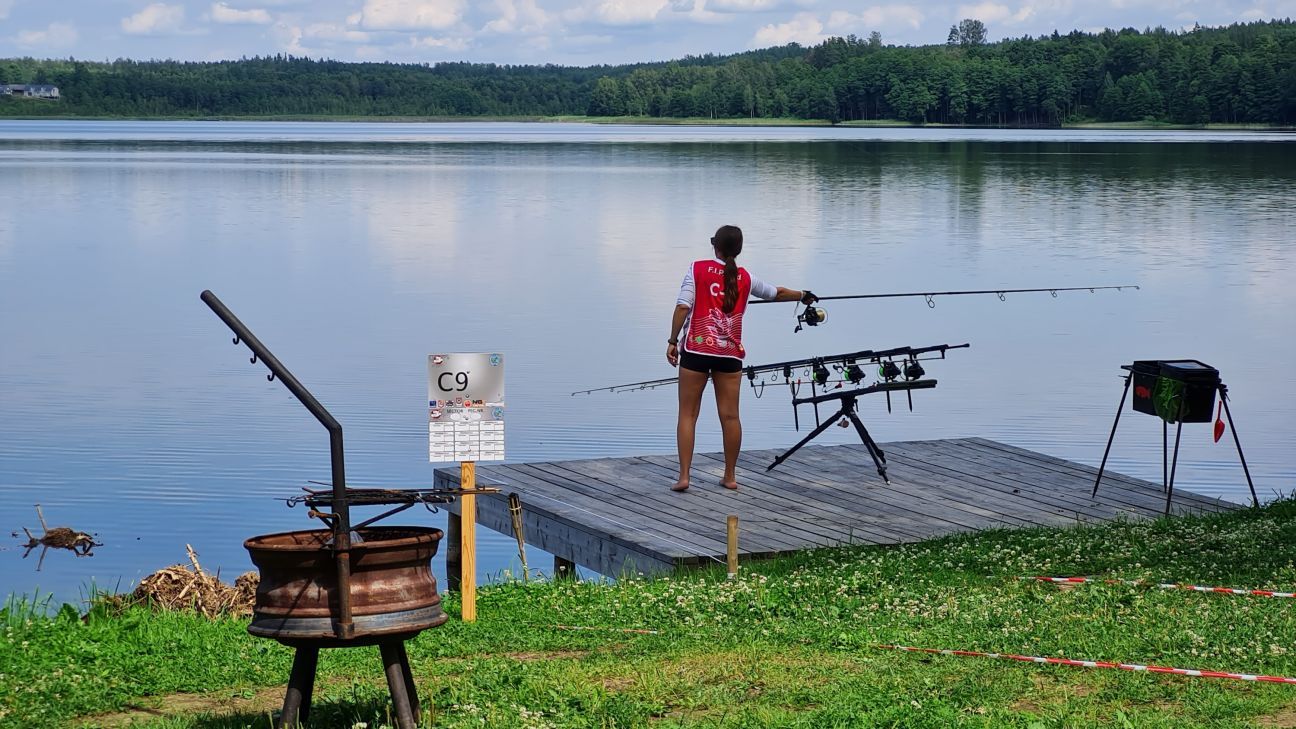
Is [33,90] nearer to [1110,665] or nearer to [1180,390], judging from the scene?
[1180,390]

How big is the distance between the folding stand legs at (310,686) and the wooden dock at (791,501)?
12.9 ft

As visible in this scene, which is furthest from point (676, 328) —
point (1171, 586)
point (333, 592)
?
point (333, 592)

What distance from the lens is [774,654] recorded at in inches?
282

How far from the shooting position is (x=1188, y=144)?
323ft

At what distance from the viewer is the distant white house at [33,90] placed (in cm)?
18012

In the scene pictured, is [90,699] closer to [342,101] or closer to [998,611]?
[998,611]

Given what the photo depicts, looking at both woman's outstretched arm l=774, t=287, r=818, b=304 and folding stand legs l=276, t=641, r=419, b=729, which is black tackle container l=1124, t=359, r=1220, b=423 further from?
folding stand legs l=276, t=641, r=419, b=729

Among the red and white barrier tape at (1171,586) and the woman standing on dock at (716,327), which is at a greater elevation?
the woman standing on dock at (716,327)

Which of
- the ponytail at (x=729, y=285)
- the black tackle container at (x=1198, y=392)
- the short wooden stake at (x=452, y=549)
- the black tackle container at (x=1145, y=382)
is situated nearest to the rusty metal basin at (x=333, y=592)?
Result: the ponytail at (x=729, y=285)

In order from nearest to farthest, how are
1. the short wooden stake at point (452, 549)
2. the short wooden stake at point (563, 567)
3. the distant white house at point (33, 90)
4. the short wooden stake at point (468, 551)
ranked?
1. the short wooden stake at point (468, 551)
2. the short wooden stake at point (563, 567)
3. the short wooden stake at point (452, 549)
4. the distant white house at point (33, 90)

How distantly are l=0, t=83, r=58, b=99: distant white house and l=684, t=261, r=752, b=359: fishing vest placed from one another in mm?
179616

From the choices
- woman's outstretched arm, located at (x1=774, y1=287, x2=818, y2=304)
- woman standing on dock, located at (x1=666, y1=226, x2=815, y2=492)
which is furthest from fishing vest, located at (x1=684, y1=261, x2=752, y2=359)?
woman's outstretched arm, located at (x1=774, y1=287, x2=818, y2=304)

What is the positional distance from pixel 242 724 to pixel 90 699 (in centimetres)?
75

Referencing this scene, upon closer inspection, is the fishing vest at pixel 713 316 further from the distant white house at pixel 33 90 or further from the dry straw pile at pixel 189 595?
the distant white house at pixel 33 90
